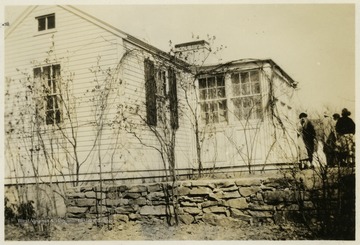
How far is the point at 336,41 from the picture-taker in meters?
6.13

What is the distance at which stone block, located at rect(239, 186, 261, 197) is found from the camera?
6258 millimetres

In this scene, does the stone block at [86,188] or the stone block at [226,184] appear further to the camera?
the stone block at [86,188]

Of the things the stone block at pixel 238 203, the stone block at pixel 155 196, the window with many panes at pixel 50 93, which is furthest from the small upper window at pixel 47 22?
the stone block at pixel 238 203

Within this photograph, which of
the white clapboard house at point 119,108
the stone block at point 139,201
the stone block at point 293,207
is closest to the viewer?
the stone block at point 293,207

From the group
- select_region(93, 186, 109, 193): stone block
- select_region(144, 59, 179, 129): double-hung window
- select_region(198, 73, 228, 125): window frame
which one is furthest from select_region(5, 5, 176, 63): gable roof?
select_region(93, 186, 109, 193): stone block

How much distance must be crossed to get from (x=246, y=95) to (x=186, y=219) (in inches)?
103

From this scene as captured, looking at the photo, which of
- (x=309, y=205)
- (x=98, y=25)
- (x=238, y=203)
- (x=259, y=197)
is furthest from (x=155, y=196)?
(x=98, y=25)

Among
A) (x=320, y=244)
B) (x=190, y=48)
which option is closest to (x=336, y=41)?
(x=190, y=48)

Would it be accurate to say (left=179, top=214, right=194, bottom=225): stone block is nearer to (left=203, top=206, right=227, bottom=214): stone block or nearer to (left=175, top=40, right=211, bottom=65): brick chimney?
(left=203, top=206, right=227, bottom=214): stone block

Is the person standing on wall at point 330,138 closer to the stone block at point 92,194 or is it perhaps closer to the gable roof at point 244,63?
the gable roof at point 244,63

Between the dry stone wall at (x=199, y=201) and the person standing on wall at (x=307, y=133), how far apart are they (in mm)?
763

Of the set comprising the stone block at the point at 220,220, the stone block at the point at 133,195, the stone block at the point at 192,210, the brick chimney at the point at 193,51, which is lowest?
the stone block at the point at 220,220

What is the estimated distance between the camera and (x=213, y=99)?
24.7 ft

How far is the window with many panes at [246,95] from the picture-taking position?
732cm
